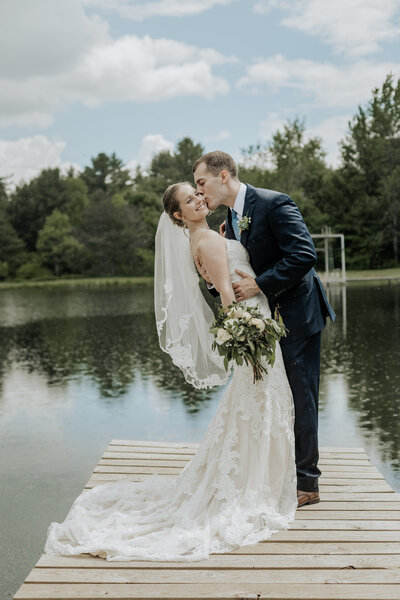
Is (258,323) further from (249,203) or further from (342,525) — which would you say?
(342,525)

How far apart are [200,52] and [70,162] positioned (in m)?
24.9

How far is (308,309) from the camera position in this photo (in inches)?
155

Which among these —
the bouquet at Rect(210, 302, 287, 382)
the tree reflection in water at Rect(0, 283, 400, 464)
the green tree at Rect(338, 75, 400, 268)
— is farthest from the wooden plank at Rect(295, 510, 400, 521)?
the green tree at Rect(338, 75, 400, 268)

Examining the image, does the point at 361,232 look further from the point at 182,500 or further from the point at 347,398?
the point at 182,500

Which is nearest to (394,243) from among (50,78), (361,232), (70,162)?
(361,232)

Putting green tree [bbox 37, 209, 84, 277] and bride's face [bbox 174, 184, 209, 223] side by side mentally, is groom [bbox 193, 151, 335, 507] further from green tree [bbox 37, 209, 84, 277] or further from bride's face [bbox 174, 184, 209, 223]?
green tree [bbox 37, 209, 84, 277]

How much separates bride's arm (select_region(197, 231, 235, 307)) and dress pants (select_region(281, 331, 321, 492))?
0.47 m

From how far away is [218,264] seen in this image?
3768 millimetres

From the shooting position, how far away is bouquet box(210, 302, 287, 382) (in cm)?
358

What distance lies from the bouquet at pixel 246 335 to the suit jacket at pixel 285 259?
22 centimetres

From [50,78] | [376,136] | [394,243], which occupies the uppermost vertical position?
[50,78]

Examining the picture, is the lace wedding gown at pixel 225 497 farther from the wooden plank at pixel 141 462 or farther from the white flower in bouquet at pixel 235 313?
the wooden plank at pixel 141 462

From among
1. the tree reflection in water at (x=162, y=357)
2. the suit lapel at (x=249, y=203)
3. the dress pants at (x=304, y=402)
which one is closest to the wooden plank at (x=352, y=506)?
the dress pants at (x=304, y=402)

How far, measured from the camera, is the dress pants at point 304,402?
12.7ft
